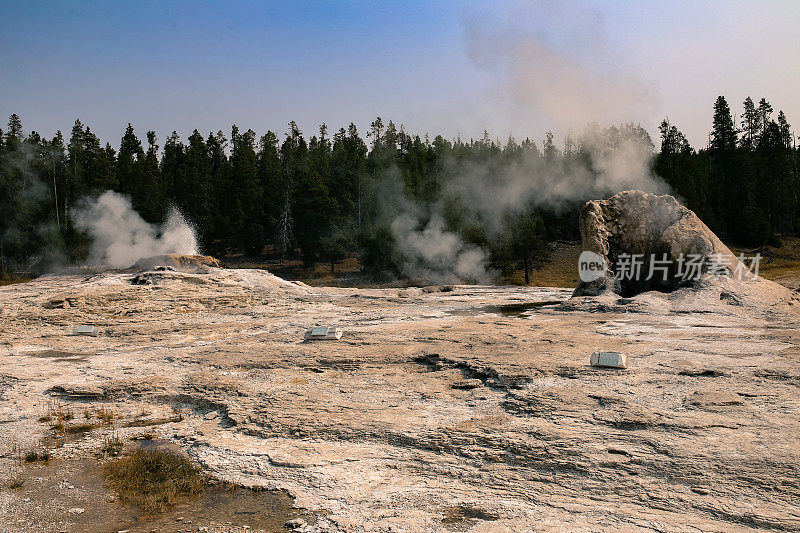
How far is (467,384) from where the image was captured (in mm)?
8422

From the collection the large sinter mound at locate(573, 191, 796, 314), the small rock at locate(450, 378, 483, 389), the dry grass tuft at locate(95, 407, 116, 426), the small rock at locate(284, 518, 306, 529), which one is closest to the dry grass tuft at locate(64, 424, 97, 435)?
the dry grass tuft at locate(95, 407, 116, 426)

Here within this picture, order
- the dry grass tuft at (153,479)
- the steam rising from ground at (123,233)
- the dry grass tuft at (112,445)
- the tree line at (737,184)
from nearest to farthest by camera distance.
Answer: the dry grass tuft at (153,479), the dry grass tuft at (112,445), the steam rising from ground at (123,233), the tree line at (737,184)

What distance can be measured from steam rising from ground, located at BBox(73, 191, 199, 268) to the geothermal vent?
930 inches

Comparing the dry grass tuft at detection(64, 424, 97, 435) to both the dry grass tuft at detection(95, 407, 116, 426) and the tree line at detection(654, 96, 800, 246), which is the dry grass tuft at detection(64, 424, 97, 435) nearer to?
the dry grass tuft at detection(95, 407, 116, 426)

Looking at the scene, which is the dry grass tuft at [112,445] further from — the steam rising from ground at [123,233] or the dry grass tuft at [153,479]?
the steam rising from ground at [123,233]

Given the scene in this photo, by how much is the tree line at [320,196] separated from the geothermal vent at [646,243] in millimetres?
16376

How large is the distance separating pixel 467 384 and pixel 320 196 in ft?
121

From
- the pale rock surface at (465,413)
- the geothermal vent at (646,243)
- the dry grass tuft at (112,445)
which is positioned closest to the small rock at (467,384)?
the pale rock surface at (465,413)

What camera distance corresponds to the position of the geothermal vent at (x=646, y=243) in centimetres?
1823

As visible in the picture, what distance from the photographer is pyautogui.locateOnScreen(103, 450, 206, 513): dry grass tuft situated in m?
5.34

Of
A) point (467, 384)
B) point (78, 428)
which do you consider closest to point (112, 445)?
point (78, 428)

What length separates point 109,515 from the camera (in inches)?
201

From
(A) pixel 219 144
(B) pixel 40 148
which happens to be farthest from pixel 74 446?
(A) pixel 219 144

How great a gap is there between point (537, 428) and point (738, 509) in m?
2.23
